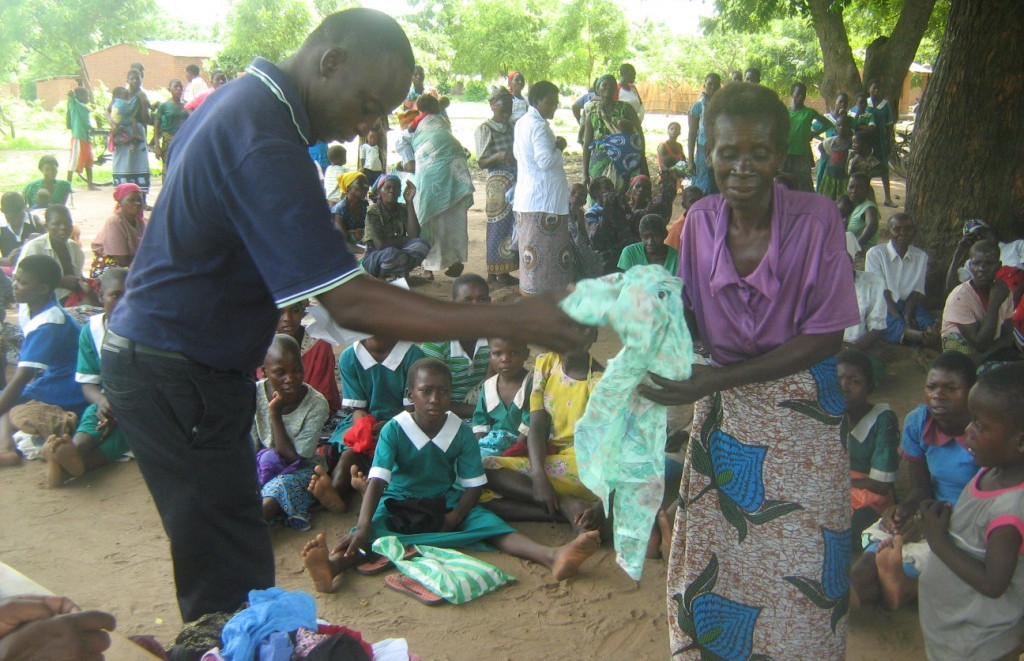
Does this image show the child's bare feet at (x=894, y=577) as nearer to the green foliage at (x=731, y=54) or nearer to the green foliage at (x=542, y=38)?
the green foliage at (x=542, y=38)

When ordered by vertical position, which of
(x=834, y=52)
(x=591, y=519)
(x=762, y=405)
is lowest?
(x=591, y=519)

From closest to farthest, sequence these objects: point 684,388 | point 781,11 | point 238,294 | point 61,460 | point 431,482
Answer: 1. point 238,294
2. point 684,388
3. point 431,482
4. point 61,460
5. point 781,11

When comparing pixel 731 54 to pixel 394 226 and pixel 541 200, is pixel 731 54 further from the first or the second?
pixel 541 200

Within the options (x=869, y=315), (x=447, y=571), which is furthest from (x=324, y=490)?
(x=869, y=315)

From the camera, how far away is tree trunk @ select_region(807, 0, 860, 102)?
1439cm

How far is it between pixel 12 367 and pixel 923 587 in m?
5.81

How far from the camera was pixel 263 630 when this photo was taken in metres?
1.86

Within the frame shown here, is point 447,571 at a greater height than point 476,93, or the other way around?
point 476,93

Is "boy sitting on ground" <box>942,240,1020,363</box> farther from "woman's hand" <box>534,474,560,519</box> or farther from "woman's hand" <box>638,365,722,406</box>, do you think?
"woman's hand" <box>638,365,722,406</box>

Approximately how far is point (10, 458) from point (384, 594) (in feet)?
8.45

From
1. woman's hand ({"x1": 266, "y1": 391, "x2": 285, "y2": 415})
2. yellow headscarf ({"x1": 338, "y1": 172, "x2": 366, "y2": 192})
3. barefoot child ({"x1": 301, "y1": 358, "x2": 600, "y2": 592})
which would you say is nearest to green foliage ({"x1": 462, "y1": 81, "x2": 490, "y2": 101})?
yellow headscarf ({"x1": 338, "y1": 172, "x2": 366, "y2": 192})

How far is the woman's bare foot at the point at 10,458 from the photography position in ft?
15.4

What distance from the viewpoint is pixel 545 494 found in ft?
12.9

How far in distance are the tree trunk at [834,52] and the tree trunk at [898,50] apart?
0.30 meters
